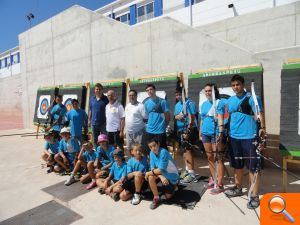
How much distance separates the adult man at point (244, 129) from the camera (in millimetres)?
3334

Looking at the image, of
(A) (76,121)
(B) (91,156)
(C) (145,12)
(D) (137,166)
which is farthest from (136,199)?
(C) (145,12)

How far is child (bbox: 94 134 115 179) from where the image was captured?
4.42m

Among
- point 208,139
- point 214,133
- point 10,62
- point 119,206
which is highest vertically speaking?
point 10,62

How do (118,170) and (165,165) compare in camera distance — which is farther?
(118,170)

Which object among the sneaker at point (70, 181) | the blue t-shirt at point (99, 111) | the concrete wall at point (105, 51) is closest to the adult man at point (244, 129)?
the concrete wall at point (105, 51)

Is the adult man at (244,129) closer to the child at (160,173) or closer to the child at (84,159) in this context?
the child at (160,173)

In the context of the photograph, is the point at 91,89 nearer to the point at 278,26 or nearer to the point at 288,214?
the point at 278,26

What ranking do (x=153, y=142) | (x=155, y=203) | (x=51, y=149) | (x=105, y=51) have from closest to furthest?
(x=155, y=203), (x=153, y=142), (x=51, y=149), (x=105, y=51)

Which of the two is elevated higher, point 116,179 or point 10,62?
point 10,62

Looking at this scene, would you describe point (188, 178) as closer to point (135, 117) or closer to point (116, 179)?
point (116, 179)

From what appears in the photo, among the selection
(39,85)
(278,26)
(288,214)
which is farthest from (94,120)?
(39,85)

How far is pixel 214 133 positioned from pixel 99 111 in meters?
2.37

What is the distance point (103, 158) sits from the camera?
14.9 ft

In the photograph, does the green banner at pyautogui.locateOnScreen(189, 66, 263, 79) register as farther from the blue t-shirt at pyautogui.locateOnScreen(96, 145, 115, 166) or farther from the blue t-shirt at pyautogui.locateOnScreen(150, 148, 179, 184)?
the blue t-shirt at pyautogui.locateOnScreen(96, 145, 115, 166)
